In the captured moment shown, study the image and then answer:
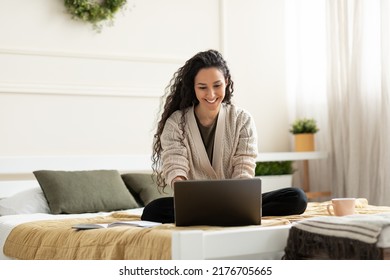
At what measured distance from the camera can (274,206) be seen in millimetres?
2730

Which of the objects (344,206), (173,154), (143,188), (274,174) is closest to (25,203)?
(143,188)

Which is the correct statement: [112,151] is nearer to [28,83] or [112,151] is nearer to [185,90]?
[28,83]

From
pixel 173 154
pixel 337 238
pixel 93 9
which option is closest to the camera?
pixel 337 238

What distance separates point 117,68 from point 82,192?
113 centimetres

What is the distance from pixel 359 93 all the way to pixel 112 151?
5.43 feet

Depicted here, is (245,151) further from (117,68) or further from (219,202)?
(117,68)

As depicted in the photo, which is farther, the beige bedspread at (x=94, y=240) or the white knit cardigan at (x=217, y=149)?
the white knit cardigan at (x=217, y=149)

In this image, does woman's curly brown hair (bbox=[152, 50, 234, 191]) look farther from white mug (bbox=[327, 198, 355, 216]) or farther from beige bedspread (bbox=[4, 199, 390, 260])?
white mug (bbox=[327, 198, 355, 216])

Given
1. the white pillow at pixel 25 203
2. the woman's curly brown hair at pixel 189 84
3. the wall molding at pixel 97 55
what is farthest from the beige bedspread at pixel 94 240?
the wall molding at pixel 97 55

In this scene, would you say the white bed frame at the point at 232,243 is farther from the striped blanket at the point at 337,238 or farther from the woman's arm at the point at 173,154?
the woman's arm at the point at 173,154

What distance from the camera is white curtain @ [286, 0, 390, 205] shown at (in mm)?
4527

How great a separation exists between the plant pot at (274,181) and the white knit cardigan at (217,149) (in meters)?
1.90

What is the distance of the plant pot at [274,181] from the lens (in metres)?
4.87
